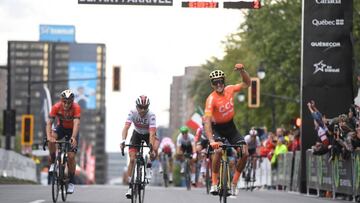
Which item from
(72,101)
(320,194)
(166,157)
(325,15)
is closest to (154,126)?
(72,101)

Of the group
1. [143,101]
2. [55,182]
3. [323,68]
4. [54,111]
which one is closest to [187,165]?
[323,68]

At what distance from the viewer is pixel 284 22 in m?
57.6

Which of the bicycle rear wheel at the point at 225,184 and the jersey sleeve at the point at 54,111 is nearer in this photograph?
the bicycle rear wheel at the point at 225,184

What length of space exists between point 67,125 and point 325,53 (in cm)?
1130

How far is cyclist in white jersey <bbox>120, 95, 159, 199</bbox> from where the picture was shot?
16516 mm

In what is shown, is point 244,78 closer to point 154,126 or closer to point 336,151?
point 154,126

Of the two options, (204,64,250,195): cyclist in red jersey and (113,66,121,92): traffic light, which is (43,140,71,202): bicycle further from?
(113,66,121,92): traffic light

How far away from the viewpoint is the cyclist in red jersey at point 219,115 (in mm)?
15767

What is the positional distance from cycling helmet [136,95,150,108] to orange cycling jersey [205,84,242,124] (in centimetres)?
105

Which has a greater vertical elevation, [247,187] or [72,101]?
[72,101]

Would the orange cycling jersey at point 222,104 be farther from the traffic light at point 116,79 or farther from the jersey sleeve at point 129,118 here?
the traffic light at point 116,79

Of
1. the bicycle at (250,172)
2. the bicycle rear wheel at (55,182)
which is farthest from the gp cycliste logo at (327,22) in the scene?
the bicycle rear wheel at (55,182)

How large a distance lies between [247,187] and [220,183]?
13.7 meters

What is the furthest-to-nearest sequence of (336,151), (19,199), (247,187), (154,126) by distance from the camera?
(247,187), (336,151), (19,199), (154,126)
